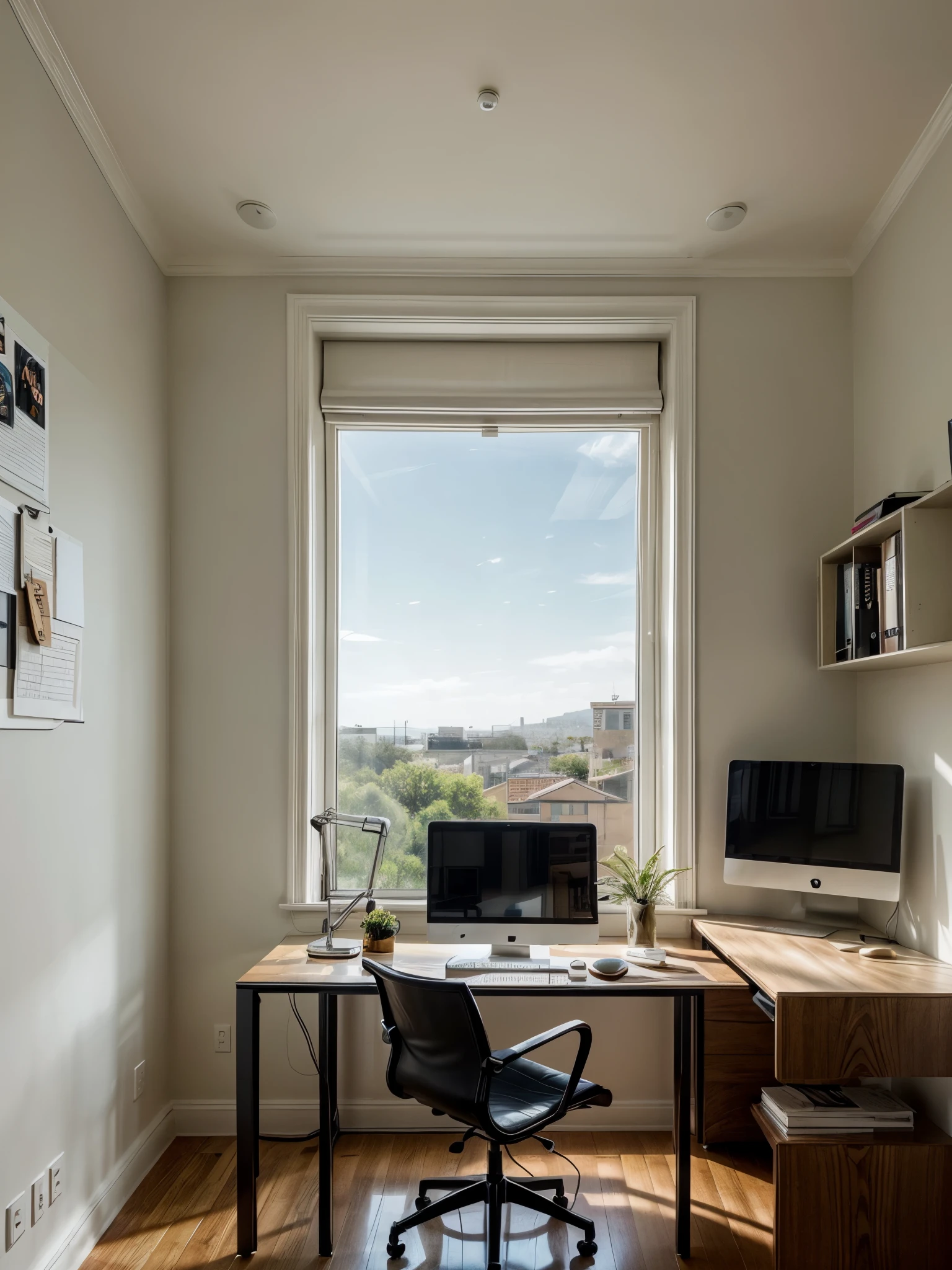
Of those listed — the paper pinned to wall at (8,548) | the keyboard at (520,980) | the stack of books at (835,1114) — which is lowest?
the stack of books at (835,1114)

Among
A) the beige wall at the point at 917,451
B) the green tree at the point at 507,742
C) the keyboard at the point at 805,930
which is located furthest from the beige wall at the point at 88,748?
the beige wall at the point at 917,451

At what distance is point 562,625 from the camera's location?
343cm

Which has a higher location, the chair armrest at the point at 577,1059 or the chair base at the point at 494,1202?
the chair armrest at the point at 577,1059

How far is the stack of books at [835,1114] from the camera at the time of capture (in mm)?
2311

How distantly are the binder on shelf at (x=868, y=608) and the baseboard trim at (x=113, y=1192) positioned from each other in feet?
8.54

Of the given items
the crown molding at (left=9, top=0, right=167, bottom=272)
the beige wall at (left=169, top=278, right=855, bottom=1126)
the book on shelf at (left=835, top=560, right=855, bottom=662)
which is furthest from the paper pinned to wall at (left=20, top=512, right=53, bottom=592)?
the book on shelf at (left=835, top=560, right=855, bottom=662)

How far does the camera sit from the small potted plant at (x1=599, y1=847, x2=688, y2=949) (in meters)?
2.84

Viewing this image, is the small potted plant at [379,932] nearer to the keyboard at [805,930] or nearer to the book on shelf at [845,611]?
the keyboard at [805,930]

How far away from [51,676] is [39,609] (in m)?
0.17

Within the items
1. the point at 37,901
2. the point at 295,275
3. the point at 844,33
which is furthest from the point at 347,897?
the point at 844,33

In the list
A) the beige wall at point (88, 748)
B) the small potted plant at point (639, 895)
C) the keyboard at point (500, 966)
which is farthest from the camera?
the small potted plant at point (639, 895)

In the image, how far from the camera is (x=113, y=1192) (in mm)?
2578

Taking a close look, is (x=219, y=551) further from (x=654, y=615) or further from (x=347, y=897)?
(x=654, y=615)

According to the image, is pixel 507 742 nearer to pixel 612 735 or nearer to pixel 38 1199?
pixel 612 735
